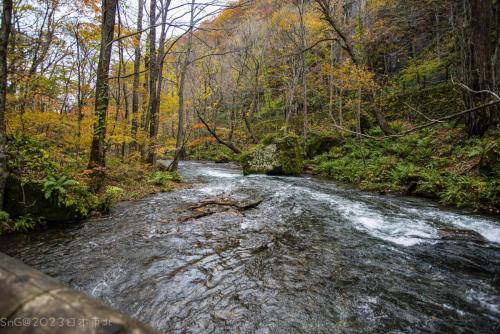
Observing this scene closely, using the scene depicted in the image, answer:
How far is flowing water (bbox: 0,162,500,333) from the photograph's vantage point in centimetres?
326

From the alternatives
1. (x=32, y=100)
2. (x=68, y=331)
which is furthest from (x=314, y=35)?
(x=68, y=331)

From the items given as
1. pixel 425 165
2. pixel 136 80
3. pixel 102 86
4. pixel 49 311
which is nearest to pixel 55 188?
pixel 102 86

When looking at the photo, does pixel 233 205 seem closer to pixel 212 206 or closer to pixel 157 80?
pixel 212 206

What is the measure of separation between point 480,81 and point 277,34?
647 inches

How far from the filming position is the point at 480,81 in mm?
10336

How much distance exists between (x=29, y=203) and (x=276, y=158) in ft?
38.5

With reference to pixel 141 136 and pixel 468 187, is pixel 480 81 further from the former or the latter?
pixel 141 136

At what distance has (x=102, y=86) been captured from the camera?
8609mm

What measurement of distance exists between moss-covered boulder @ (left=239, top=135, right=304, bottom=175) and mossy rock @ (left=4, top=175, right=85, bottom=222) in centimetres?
1067

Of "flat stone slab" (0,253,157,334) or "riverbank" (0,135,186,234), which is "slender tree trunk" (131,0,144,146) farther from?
"flat stone slab" (0,253,157,334)

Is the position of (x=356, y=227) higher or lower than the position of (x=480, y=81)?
lower

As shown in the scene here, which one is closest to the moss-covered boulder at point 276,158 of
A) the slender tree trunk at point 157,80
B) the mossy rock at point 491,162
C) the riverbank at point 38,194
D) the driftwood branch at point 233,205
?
the slender tree trunk at point 157,80

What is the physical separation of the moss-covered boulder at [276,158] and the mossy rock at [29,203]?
10668mm

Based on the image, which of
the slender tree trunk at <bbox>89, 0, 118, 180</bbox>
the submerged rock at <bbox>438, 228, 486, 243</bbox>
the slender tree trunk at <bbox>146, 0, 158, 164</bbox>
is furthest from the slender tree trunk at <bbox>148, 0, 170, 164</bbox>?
the submerged rock at <bbox>438, 228, 486, 243</bbox>
